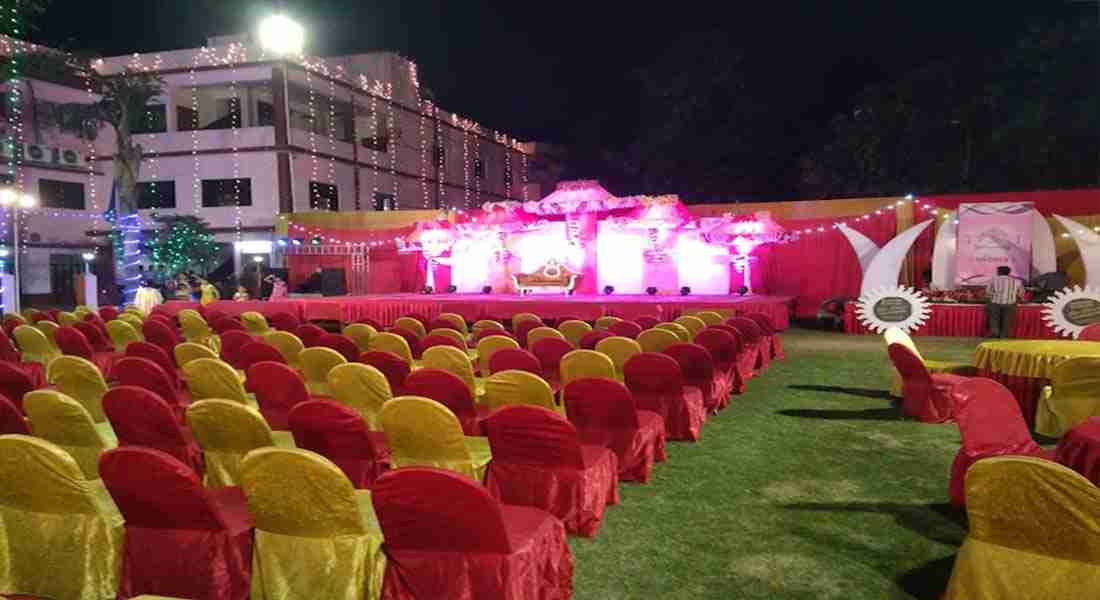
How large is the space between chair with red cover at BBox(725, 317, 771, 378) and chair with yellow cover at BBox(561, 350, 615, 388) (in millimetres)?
3013

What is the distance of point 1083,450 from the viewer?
3531 millimetres

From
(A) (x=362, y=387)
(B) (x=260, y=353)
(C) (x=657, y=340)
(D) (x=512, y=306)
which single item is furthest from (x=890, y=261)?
(A) (x=362, y=387)

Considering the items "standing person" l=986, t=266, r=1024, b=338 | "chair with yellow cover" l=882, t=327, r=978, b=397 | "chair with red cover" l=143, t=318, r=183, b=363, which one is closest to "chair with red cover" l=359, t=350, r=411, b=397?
"chair with red cover" l=143, t=318, r=183, b=363

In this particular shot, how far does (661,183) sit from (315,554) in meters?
25.5

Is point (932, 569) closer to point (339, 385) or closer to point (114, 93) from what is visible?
point (339, 385)

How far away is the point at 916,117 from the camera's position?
68.3 ft

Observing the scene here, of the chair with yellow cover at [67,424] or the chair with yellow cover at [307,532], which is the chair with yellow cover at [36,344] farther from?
the chair with yellow cover at [307,532]

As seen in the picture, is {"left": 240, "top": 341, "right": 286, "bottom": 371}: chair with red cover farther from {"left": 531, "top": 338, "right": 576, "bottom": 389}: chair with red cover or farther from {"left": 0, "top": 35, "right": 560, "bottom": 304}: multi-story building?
{"left": 0, "top": 35, "right": 560, "bottom": 304}: multi-story building

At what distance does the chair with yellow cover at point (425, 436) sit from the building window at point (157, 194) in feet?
76.6

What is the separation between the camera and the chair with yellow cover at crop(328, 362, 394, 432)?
488 centimetres

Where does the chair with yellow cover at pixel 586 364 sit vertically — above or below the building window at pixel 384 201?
below

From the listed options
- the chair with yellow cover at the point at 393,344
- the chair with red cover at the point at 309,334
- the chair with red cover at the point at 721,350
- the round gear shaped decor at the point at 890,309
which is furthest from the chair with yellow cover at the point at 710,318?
the chair with red cover at the point at 309,334

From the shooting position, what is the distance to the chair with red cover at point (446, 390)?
4.75 m

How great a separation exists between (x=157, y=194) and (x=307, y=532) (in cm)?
2470
